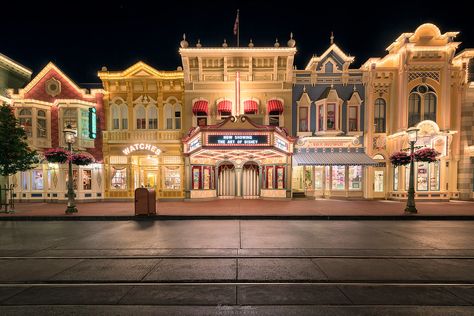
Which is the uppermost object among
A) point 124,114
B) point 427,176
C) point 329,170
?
point 124,114

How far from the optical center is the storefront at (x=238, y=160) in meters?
14.6

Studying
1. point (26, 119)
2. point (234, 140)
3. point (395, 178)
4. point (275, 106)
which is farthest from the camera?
point (395, 178)

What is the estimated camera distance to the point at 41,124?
1700cm

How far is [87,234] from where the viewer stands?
8750 millimetres

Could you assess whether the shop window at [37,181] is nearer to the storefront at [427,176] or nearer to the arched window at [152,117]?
the arched window at [152,117]

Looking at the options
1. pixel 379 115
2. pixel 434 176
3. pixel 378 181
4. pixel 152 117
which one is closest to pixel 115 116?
pixel 152 117

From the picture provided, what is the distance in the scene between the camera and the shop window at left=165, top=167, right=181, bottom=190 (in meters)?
17.5

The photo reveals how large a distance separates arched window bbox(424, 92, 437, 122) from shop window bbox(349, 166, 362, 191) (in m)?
6.10

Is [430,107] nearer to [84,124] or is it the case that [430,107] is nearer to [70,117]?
[84,124]

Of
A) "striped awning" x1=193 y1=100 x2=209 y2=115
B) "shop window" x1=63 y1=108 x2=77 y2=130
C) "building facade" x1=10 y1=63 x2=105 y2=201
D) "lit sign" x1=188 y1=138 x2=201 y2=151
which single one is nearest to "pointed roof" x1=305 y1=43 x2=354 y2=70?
"striped awning" x1=193 y1=100 x2=209 y2=115

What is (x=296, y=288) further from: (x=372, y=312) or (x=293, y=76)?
(x=293, y=76)

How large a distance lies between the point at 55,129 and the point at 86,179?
4.39 metres

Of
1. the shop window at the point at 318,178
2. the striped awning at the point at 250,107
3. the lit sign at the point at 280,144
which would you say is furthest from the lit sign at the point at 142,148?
the shop window at the point at 318,178

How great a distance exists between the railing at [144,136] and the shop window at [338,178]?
40.0 ft
